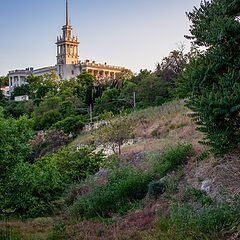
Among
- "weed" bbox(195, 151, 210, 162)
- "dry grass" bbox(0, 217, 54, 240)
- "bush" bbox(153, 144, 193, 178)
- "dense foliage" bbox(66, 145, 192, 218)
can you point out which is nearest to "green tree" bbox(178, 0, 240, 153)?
"weed" bbox(195, 151, 210, 162)

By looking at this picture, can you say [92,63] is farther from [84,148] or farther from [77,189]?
[77,189]

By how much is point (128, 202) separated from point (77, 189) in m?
3.21

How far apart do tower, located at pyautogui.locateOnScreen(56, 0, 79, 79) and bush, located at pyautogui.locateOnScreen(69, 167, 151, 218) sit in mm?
89970

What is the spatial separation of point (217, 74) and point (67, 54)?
97.5 m

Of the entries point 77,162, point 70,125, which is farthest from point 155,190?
point 70,125

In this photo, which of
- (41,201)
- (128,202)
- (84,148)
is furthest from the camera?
(84,148)

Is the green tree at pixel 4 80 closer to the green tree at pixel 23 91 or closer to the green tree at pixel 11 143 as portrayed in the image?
the green tree at pixel 23 91

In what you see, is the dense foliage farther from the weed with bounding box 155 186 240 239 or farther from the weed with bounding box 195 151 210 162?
the weed with bounding box 155 186 240 239

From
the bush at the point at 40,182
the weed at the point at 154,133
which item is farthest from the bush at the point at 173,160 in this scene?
the weed at the point at 154,133

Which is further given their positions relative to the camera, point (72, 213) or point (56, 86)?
point (56, 86)

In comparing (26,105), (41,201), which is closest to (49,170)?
(41,201)

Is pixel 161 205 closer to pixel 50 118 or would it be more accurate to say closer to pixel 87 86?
pixel 50 118

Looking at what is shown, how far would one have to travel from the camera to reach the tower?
97.4 m

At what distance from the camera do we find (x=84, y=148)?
1723 centimetres
